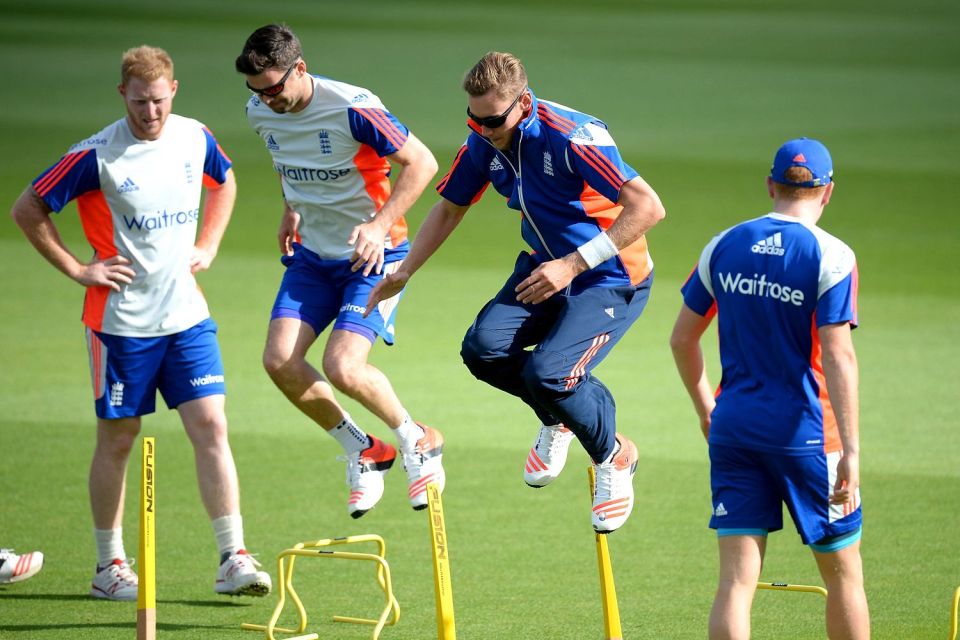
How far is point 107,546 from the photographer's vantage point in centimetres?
723

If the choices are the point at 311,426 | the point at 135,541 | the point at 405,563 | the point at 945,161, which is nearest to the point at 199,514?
the point at 135,541

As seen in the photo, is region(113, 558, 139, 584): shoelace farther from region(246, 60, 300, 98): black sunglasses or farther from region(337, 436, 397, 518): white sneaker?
region(246, 60, 300, 98): black sunglasses

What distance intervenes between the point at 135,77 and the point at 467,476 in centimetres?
407

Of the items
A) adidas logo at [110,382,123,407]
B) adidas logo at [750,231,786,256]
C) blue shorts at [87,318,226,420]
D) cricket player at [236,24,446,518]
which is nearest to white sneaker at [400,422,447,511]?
cricket player at [236,24,446,518]

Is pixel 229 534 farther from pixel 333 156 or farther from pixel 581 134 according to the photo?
pixel 581 134

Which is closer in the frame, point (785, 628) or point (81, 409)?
point (785, 628)

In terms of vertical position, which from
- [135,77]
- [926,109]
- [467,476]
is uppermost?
[926,109]

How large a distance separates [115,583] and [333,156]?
2519 millimetres

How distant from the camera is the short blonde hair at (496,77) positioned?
5559mm

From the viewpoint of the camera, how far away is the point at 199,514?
8.78 metres

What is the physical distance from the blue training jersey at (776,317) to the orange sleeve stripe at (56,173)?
3.36m

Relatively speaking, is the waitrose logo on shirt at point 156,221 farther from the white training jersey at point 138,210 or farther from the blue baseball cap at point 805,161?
the blue baseball cap at point 805,161

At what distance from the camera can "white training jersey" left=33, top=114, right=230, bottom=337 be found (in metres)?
6.82

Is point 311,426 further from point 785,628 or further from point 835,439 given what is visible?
point 835,439
